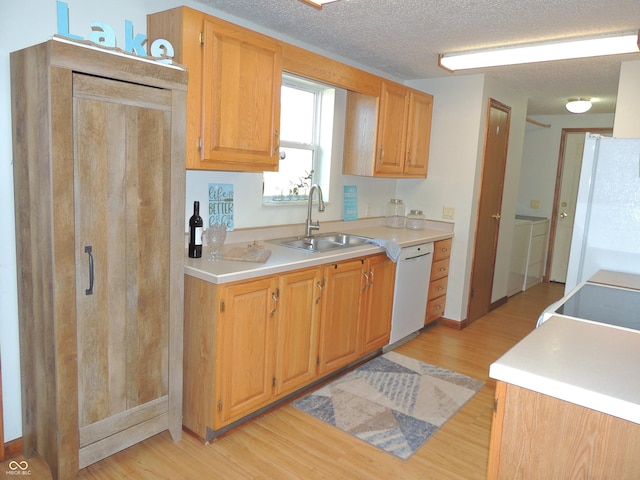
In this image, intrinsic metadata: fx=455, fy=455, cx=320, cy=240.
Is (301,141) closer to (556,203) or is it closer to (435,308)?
(435,308)

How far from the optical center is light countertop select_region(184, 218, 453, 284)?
228cm

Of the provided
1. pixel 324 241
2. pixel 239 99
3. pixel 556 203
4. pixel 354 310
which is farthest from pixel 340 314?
pixel 556 203

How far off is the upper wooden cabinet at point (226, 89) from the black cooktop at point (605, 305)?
175cm

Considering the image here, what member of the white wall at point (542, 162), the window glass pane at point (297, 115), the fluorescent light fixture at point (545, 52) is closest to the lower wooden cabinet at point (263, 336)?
the window glass pane at point (297, 115)

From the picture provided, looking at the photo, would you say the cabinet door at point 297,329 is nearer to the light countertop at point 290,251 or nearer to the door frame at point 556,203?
the light countertop at point 290,251

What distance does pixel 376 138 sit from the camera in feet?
11.8

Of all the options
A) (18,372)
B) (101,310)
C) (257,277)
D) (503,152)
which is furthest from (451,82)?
(18,372)

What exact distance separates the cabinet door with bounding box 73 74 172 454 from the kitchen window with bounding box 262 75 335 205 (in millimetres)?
1213

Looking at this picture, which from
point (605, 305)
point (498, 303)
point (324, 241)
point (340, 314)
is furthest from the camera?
point (498, 303)

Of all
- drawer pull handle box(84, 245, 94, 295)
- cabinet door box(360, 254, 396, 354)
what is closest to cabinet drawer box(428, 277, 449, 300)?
cabinet door box(360, 254, 396, 354)

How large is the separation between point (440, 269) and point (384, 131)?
4.59 ft

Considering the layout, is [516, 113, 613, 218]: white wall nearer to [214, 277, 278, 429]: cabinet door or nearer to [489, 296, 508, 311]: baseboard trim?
[489, 296, 508, 311]: baseboard trim

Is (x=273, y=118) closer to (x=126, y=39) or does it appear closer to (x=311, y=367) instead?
(x=126, y=39)

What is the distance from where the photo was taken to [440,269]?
165 inches
